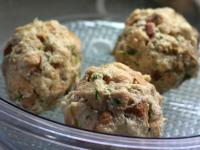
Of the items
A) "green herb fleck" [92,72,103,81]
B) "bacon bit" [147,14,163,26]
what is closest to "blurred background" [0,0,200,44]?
"bacon bit" [147,14,163,26]

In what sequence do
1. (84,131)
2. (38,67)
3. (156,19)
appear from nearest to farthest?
1. (84,131)
2. (38,67)
3. (156,19)

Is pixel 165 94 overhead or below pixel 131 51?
below

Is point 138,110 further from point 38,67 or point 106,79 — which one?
point 38,67

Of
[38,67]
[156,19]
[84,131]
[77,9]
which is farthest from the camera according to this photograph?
[77,9]

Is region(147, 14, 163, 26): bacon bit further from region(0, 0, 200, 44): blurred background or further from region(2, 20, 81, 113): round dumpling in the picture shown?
region(0, 0, 200, 44): blurred background

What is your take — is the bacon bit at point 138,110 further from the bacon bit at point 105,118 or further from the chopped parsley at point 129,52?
the chopped parsley at point 129,52

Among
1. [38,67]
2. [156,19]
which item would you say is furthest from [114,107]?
[156,19]

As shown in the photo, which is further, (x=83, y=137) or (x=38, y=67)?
(x=38, y=67)
